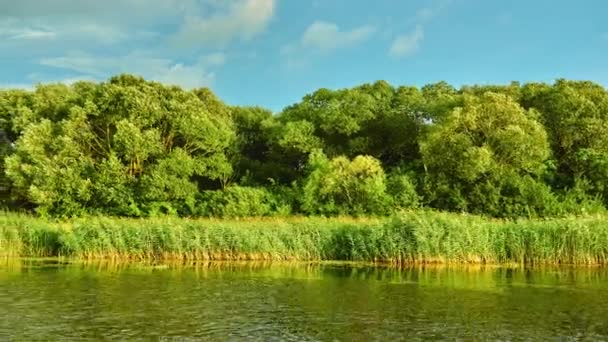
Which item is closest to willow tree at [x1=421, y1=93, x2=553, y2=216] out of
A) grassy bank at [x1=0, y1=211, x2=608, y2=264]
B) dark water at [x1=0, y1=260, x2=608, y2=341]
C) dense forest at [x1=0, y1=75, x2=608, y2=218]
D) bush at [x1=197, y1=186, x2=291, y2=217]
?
dense forest at [x1=0, y1=75, x2=608, y2=218]

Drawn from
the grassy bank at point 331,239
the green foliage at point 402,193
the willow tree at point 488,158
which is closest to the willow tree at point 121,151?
the green foliage at point 402,193

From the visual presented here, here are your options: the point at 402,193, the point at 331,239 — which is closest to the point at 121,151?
the point at 402,193

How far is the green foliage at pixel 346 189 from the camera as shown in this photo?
148 ft

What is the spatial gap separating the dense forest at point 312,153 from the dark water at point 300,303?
58.5ft

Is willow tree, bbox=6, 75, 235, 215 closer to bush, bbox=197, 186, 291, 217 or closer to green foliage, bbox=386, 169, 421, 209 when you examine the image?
bush, bbox=197, 186, 291, 217

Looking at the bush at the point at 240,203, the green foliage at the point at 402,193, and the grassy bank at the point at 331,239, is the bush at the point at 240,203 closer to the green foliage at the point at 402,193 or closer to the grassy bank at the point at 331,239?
the green foliage at the point at 402,193

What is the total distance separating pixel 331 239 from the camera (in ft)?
101

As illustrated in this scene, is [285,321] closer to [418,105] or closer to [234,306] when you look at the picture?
[234,306]

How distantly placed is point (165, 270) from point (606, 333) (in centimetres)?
1691

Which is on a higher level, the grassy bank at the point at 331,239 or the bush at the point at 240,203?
the bush at the point at 240,203

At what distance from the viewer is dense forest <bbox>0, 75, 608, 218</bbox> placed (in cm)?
4519

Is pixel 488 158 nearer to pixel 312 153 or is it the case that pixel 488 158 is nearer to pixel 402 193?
pixel 402 193

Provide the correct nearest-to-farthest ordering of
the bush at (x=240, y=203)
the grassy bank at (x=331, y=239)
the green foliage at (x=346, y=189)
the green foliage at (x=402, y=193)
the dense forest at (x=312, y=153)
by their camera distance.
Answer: the grassy bank at (x=331, y=239) < the green foliage at (x=346, y=189) < the dense forest at (x=312, y=153) < the green foliage at (x=402, y=193) < the bush at (x=240, y=203)

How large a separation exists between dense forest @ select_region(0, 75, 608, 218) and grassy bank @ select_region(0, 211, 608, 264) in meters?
13.3
